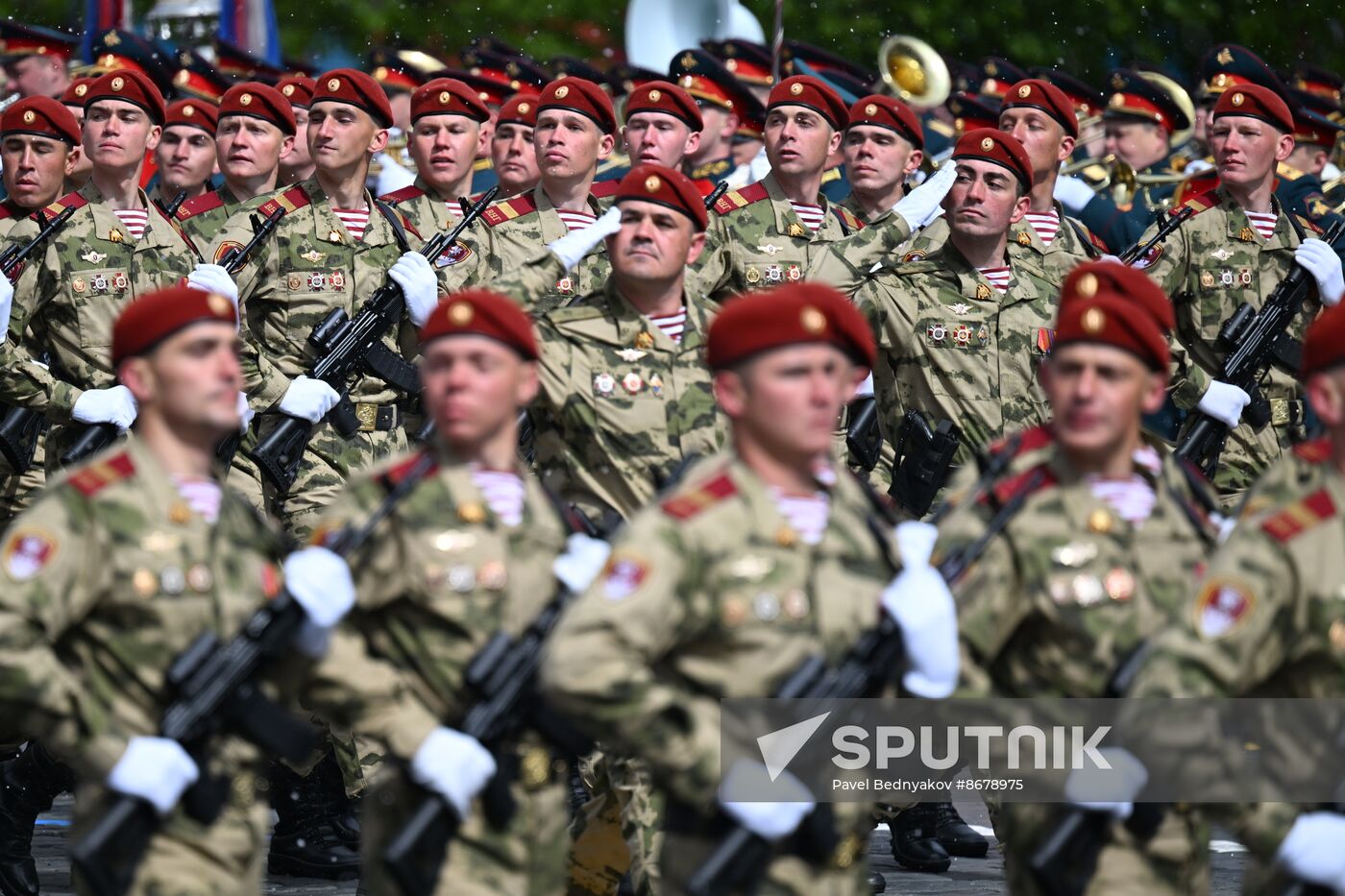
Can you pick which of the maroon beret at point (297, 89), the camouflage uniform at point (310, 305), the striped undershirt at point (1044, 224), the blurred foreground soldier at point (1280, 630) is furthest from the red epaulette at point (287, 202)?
the blurred foreground soldier at point (1280, 630)

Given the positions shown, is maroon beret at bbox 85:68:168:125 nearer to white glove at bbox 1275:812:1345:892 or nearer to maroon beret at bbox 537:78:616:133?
maroon beret at bbox 537:78:616:133

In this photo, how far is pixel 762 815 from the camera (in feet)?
19.1

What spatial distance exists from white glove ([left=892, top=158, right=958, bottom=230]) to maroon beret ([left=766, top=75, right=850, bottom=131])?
70cm

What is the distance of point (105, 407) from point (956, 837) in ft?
12.0

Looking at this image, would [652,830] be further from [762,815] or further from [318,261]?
[318,261]

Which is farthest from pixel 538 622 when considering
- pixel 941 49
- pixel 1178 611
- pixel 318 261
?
pixel 941 49

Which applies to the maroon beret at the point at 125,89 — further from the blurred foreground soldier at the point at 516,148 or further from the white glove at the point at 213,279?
the blurred foreground soldier at the point at 516,148

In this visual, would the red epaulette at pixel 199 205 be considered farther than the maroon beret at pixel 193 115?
No

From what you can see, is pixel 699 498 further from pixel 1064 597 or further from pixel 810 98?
pixel 810 98

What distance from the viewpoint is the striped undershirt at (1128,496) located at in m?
6.55

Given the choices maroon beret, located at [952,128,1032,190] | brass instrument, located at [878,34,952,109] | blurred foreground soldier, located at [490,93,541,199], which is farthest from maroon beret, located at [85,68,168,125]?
brass instrument, located at [878,34,952,109]

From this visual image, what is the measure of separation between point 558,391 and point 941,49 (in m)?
18.9

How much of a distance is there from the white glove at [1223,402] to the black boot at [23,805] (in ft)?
15.2

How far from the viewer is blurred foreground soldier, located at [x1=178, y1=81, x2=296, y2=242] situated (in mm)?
12211
